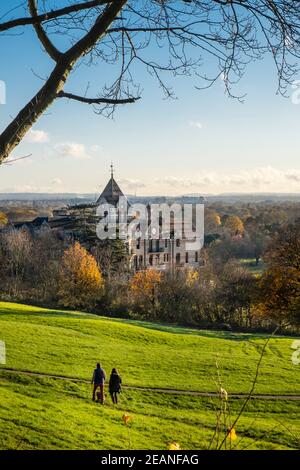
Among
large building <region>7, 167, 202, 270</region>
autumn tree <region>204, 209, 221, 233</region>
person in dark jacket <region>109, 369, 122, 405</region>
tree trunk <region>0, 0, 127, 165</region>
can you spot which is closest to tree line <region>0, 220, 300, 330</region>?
large building <region>7, 167, 202, 270</region>

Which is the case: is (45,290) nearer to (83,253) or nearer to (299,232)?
(83,253)

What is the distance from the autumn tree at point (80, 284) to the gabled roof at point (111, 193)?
770 inches

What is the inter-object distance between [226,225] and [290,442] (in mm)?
89935

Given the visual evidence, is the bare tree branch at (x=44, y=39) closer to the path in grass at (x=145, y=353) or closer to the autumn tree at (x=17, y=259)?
the path in grass at (x=145, y=353)

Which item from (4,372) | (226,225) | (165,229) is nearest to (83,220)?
(165,229)

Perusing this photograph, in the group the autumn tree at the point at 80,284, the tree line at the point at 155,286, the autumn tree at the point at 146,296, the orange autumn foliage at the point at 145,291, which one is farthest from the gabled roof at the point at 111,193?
the autumn tree at the point at 146,296

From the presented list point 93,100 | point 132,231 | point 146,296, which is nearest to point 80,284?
point 146,296

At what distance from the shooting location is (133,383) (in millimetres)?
18531

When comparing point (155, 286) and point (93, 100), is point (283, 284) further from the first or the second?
point (93, 100)

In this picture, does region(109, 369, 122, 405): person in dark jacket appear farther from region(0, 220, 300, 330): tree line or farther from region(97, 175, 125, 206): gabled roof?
region(97, 175, 125, 206): gabled roof

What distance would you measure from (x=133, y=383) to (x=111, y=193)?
1751 inches

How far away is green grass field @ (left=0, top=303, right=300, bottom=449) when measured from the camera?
40.0ft

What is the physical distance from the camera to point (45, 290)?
43.6m

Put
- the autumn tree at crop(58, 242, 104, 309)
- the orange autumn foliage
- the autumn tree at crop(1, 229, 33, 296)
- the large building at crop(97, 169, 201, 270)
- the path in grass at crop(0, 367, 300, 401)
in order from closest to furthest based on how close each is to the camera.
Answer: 1. the path in grass at crop(0, 367, 300, 401)
2. the orange autumn foliage
3. the autumn tree at crop(58, 242, 104, 309)
4. the autumn tree at crop(1, 229, 33, 296)
5. the large building at crop(97, 169, 201, 270)
